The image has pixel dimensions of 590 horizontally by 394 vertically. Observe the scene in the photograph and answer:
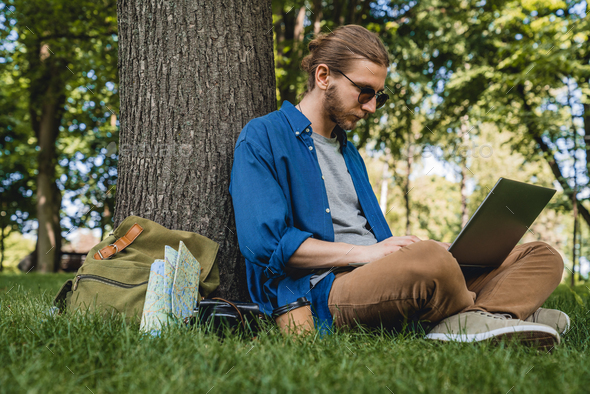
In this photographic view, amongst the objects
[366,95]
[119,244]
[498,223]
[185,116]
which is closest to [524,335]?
[498,223]

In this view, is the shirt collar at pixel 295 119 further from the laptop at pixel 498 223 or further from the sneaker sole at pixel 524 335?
the sneaker sole at pixel 524 335

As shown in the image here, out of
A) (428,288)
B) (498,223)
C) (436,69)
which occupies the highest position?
(436,69)

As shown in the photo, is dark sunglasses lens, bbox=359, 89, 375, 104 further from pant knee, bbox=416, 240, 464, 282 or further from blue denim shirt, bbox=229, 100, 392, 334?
pant knee, bbox=416, 240, 464, 282

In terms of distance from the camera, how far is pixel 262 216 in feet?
6.78

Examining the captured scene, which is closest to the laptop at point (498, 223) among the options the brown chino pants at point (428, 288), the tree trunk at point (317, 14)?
the brown chino pants at point (428, 288)

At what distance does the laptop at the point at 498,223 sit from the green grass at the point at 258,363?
1.80 feet

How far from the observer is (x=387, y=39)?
852 centimetres

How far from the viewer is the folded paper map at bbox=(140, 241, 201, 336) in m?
1.93

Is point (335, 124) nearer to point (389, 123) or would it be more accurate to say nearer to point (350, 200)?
point (350, 200)

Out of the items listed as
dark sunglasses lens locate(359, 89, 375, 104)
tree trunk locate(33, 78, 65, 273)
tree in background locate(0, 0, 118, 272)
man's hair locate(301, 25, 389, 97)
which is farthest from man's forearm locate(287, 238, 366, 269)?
tree trunk locate(33, 78, 65, 273)

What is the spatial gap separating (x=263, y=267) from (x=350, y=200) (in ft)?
2.51

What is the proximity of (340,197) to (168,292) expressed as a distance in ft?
3.76

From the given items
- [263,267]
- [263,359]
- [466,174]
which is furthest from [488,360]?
[466,174]

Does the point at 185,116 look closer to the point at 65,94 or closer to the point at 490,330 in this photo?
the point at 490,330
